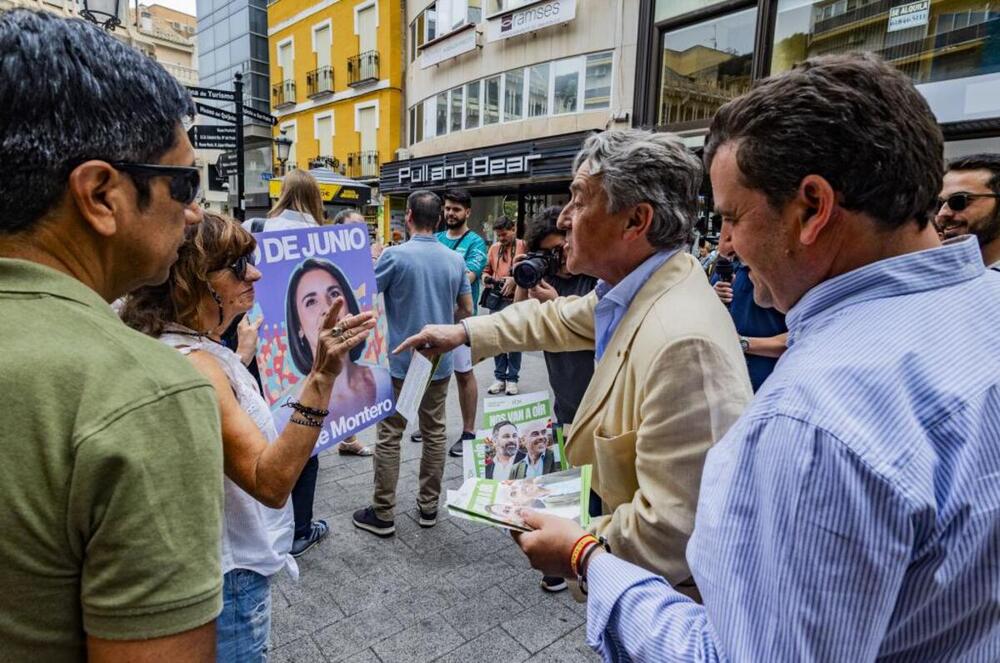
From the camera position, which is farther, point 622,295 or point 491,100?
point 491,100

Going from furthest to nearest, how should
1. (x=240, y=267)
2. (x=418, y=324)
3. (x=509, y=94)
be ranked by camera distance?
(x=509, y=94) < (x=418, y=324) < (x=240, y=267)

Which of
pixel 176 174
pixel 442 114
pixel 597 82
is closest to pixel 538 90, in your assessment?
pixel 597 82

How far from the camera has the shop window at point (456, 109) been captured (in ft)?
60.0

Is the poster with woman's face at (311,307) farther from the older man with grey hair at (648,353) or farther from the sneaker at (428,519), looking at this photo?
the older man with grey hair at (648,353)

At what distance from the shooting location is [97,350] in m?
0.68

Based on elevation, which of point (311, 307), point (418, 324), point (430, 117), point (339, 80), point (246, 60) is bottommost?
point (418, 324)

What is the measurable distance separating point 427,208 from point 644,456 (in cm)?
285

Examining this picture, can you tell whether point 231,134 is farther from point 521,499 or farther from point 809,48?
point 809,48

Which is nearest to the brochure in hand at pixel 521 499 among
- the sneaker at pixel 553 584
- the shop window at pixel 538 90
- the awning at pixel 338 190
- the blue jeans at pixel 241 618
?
the blue jeans at pixel 241 618

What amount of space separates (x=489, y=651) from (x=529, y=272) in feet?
5.79

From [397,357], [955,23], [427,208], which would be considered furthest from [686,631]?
[955,23]

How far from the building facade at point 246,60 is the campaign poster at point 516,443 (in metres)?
27.7

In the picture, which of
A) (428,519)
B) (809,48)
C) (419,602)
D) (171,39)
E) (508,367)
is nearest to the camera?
(419,602)

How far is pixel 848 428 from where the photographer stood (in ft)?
2.25
